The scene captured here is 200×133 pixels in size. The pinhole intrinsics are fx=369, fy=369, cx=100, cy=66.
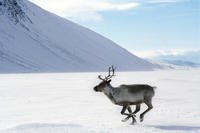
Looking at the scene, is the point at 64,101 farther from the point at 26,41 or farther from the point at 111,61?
the point at 111,61

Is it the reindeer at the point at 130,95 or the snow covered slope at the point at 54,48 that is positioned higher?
the snow covered slope at the point at 54,48

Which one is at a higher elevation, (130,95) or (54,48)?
(54,48)

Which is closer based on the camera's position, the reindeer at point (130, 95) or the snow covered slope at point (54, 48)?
the reindeer at point (130, 95)

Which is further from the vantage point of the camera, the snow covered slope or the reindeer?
the snow covered slope

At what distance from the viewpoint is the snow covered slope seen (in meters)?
126

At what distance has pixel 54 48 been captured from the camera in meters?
150

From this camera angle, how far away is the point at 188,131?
10.2 metres

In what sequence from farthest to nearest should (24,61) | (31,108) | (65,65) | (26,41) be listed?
(26,41)
(65,65)
(24,61)
(31,108)

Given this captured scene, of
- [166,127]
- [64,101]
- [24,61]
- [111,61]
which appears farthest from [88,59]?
[166,127]

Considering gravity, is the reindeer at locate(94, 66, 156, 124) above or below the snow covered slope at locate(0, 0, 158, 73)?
below

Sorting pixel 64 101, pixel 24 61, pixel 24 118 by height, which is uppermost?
pixel 24 61

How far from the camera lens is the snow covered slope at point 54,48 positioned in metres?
126

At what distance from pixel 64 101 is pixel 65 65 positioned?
11439 centimetres

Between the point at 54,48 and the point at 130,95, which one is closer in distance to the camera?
the point at 130,95
